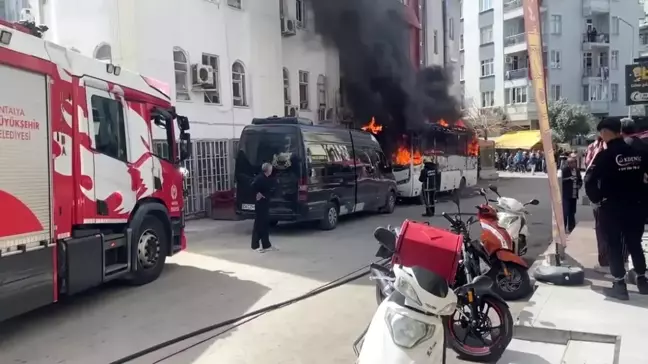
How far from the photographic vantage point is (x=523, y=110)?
46312mm

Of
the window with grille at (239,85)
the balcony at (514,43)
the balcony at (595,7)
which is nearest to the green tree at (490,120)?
the balcony at (514,43)

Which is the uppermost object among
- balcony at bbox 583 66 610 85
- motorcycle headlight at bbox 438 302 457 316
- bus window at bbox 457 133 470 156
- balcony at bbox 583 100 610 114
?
balcony at bbox 583 66 610 85

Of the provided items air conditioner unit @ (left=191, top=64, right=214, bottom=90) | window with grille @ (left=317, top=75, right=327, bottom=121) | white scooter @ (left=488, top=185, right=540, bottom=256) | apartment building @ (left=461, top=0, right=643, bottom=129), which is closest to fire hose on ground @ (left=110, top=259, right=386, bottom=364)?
white scooter @ (left=488, top=185, right=540, bottom=256)

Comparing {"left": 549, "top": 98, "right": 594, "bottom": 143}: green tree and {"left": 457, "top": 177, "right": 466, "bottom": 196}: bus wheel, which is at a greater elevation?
{"left": 549, "top": 98, "right": 594, "bottom": 143}: green tree

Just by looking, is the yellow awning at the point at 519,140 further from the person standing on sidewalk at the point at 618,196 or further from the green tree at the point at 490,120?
the person standing on sidewalk at the point at 618,196

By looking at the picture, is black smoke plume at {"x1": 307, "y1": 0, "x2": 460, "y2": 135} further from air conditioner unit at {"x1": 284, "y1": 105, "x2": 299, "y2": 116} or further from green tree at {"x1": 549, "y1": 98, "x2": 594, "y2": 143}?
green tree at {"x1": 549, "y1": 98, "x2": 594, "y2": 143}

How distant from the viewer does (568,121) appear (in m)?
42.7

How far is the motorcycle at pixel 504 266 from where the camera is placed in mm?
6523

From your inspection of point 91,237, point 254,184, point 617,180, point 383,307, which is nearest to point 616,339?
point 617,180

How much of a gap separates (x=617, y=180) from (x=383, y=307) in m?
3.43

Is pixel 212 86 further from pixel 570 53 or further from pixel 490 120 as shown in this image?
pixel 570 53

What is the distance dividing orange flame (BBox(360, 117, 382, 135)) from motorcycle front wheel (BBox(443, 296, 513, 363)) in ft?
59.7

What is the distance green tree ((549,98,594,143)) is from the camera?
140 ft

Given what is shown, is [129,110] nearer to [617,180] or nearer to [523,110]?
[617,180]
